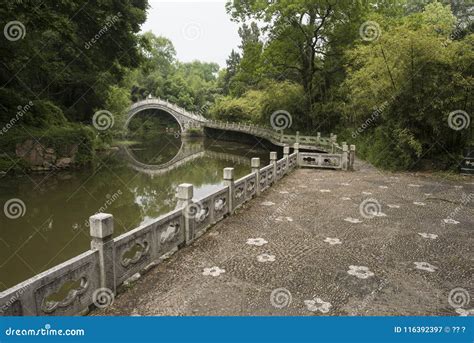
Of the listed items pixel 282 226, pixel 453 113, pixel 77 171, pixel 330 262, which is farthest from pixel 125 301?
pixel 77 171

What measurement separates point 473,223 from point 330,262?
173 inches

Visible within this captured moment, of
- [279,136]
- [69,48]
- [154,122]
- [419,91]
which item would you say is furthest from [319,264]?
[154,122]

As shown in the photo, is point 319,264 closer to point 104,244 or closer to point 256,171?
point 104,244

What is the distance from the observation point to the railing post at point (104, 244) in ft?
13.3

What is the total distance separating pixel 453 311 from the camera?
4.23 meters

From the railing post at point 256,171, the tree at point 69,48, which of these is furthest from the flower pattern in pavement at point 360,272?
the tree at point 69,48

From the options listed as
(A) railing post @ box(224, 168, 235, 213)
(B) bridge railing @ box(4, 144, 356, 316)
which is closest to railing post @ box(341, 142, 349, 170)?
(A) railing post @ box(224, 168, 235, 213)

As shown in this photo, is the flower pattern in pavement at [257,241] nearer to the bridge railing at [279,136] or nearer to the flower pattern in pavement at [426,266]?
Answer: the flower pattern in pavement at [426,266]

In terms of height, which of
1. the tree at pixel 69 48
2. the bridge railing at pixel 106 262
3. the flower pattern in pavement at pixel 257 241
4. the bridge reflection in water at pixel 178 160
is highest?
the tree at pixel 69 48

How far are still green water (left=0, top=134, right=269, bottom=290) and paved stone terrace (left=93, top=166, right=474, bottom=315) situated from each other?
425 cm

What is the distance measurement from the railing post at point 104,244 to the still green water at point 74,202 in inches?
159

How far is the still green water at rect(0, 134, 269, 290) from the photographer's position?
8383 millimetres

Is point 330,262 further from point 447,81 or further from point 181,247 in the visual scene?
point 447,81

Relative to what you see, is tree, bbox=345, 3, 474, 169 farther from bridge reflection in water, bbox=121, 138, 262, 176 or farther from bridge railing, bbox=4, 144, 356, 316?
bridge reflection in water, bbox=121, 138, 262, 176
